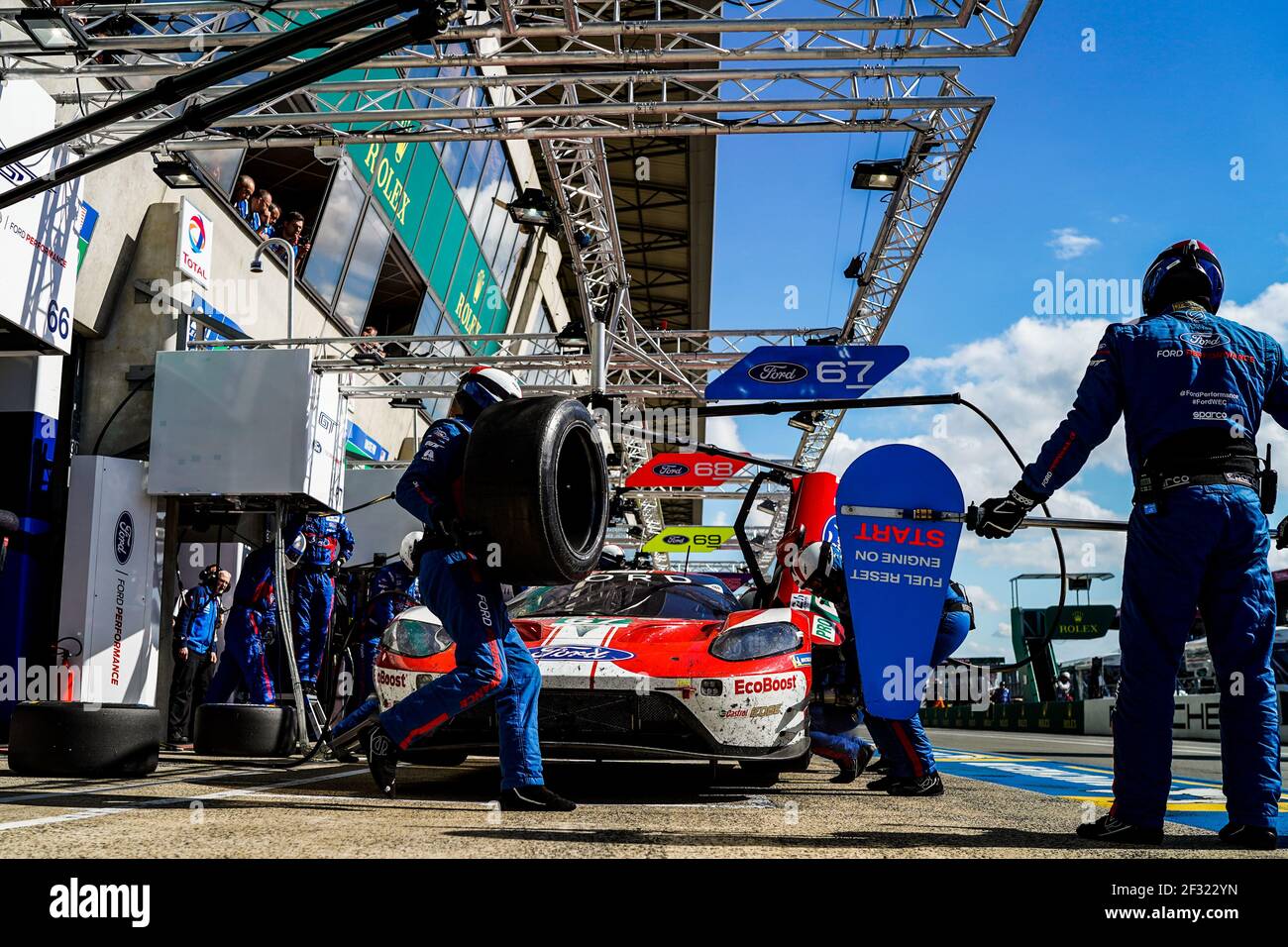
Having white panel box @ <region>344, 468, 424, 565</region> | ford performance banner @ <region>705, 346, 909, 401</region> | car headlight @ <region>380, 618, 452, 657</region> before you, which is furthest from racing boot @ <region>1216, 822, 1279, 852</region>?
white panel box @ <region>344, 468, 424, 565</region>

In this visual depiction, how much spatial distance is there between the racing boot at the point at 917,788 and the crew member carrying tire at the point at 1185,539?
6.63ft

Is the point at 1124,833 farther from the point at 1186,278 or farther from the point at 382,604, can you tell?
the point at 382,604

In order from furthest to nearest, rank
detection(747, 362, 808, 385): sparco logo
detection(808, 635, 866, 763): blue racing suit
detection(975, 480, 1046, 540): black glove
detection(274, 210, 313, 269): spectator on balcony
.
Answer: detection(274, 210, 313, 269): spectator on balcony, detection(747, 362, 808, 385): sparco logo, detection(808, 635, 866, 763): blue racing suit, detection(975, 480, 1046, 540): black glove

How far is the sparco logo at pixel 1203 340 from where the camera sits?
12.7 feet

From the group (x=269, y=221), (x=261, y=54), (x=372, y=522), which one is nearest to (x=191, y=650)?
(x=372, y=522)

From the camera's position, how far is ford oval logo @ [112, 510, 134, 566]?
10.3 meters

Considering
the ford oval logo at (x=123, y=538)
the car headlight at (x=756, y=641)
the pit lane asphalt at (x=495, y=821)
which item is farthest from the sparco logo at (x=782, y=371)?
the car headlight at (x=756, y=641)

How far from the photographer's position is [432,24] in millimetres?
3701

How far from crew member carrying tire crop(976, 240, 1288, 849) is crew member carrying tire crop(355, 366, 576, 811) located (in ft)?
6.55

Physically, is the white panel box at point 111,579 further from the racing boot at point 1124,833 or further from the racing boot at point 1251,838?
the racing boot at point 1251,838

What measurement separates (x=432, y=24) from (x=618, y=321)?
12871 millimetres

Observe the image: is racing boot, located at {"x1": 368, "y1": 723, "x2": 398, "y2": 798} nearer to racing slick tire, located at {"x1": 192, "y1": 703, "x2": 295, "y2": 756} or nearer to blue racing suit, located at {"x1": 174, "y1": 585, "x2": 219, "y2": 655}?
racing slick tire, located at {"x1": 192, "y1": 703, "x2": 295, "y2": 756}
